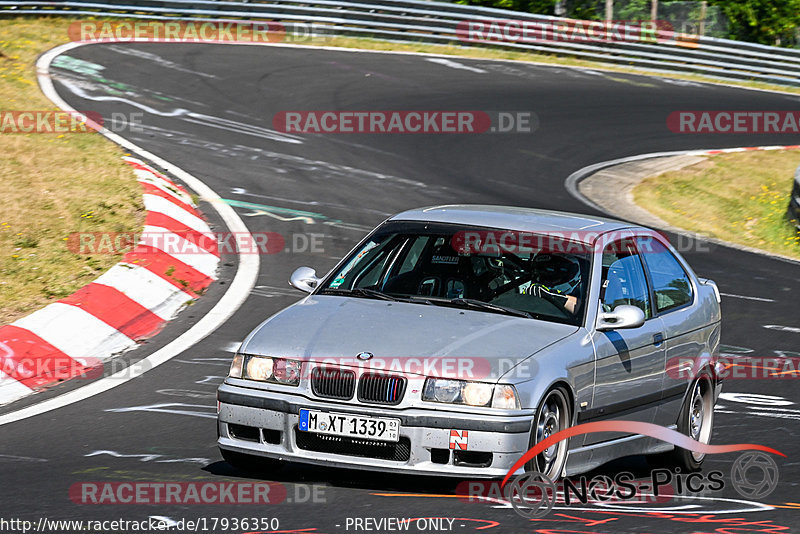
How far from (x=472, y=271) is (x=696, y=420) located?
71.1 inches

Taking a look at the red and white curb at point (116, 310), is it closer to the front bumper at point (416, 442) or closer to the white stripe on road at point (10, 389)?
the white stripe on road at point (10, 389)

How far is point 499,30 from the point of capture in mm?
28812

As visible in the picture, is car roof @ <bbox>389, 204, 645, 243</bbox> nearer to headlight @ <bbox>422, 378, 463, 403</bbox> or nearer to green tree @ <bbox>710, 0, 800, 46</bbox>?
headlight @ <bbox>422, 378, 463, 403</bbox>

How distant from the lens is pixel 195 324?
32.0 ft

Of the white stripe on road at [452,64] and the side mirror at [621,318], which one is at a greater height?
the side mirror at [621,318]

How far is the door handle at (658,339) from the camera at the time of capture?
7223 mm

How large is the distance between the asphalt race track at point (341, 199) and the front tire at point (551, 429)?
0.27m

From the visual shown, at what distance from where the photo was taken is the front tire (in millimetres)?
6027

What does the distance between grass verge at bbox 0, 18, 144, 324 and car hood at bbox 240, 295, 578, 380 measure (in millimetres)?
3421

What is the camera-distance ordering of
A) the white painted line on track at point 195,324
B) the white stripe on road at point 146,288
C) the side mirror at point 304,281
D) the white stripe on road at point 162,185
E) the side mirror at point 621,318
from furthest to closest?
the white stripe on road at point 162,185, the white stripe on road at point 146,288, the white painted line on track at point 195,324, the side mirror at point 304,281, the side mirror at point 621,318

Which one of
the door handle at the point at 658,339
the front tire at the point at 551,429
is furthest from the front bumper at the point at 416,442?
the door handle at the point at 658,339

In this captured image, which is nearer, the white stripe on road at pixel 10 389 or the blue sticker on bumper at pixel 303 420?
the blue sticker on bumper at pixel 303 420
